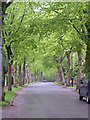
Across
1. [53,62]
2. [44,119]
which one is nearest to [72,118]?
[44,119]

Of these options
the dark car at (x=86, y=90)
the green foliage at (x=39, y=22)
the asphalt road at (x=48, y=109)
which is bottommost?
the asphalt road at (x=48, y=109)

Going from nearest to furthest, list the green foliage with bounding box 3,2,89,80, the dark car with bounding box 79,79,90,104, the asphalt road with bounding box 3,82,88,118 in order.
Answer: the asphalt road with bounding box 3,82,88,118 < the dark car with bounding box 79,79,90,104 < the green foliage with bounding box 3,2,89,80

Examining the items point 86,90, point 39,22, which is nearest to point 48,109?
point 86,90

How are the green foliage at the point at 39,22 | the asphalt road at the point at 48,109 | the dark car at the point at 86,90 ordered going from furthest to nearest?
1. the green foliage at the point at 39,22
2. the dark car at the point at 86,90
3. the asphalt road at the point at 48,109

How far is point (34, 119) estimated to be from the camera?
38.8ft

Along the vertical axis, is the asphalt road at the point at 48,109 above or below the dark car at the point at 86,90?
below

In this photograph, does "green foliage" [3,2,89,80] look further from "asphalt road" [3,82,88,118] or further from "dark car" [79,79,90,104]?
"asphalt road" [3,82,88,118]

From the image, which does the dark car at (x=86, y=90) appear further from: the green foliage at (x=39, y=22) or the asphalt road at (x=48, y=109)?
the green foliage at (x=39, y=22)

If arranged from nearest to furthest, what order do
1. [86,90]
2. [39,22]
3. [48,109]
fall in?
[48,109] < [86,90] < [39,22]

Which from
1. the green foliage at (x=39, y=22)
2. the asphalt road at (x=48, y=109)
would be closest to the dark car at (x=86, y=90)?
the asphalt road at (x=48, y=109)

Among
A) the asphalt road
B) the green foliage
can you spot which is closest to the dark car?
the asphalt road

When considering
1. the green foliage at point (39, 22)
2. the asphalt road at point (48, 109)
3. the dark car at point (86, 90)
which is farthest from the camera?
the green foliage at point (39, 22)

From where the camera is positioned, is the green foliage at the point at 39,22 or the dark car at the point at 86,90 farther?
the green foliage at the point at 39,22

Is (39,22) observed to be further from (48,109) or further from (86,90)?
(48,109)
